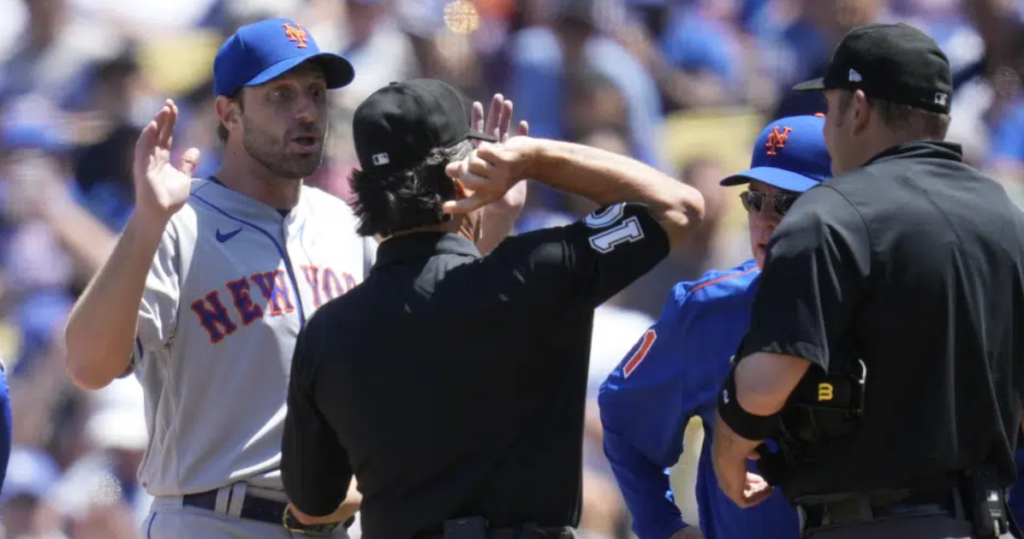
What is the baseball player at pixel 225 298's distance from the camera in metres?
3.18

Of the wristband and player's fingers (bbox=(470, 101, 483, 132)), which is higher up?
player's fingers (bbox=(470, 101, 483, 132))

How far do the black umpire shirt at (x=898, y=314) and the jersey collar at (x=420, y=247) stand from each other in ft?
1.93

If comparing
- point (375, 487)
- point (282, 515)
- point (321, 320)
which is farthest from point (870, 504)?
point (282, 515)

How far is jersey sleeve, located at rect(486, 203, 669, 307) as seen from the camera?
2592 millimetres

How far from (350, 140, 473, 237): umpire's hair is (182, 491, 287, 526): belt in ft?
2.98

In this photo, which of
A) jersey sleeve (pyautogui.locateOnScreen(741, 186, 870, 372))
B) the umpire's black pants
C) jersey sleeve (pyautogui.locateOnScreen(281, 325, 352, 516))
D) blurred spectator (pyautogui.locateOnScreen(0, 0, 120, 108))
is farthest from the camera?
blurred spectator (pyautogui.locateOnScreen(0, 0, 120, 108))

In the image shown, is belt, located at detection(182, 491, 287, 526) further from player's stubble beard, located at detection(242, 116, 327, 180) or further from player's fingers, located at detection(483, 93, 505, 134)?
player's fingers, located at detection(483, 93, 505, 134)

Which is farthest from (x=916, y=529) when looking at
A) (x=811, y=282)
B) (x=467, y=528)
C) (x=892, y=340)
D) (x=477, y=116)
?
(x=477, y=116)

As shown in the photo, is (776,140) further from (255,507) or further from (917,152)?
(255,507)

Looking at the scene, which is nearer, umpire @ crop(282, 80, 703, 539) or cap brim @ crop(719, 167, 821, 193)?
umpire @ crop(282, 80, 703, 539)

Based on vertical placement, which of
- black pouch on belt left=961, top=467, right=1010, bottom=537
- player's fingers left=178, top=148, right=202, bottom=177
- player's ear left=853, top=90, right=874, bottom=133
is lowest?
black pouch on belt left=961, top=467, right=1010, bottom=537

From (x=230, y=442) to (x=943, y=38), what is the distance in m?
4.75

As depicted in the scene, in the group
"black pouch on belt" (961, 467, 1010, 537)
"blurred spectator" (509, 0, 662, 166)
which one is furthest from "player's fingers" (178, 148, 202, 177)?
"blurred spectator" (509, 0, 662, 166)

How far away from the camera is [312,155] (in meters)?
3.68
